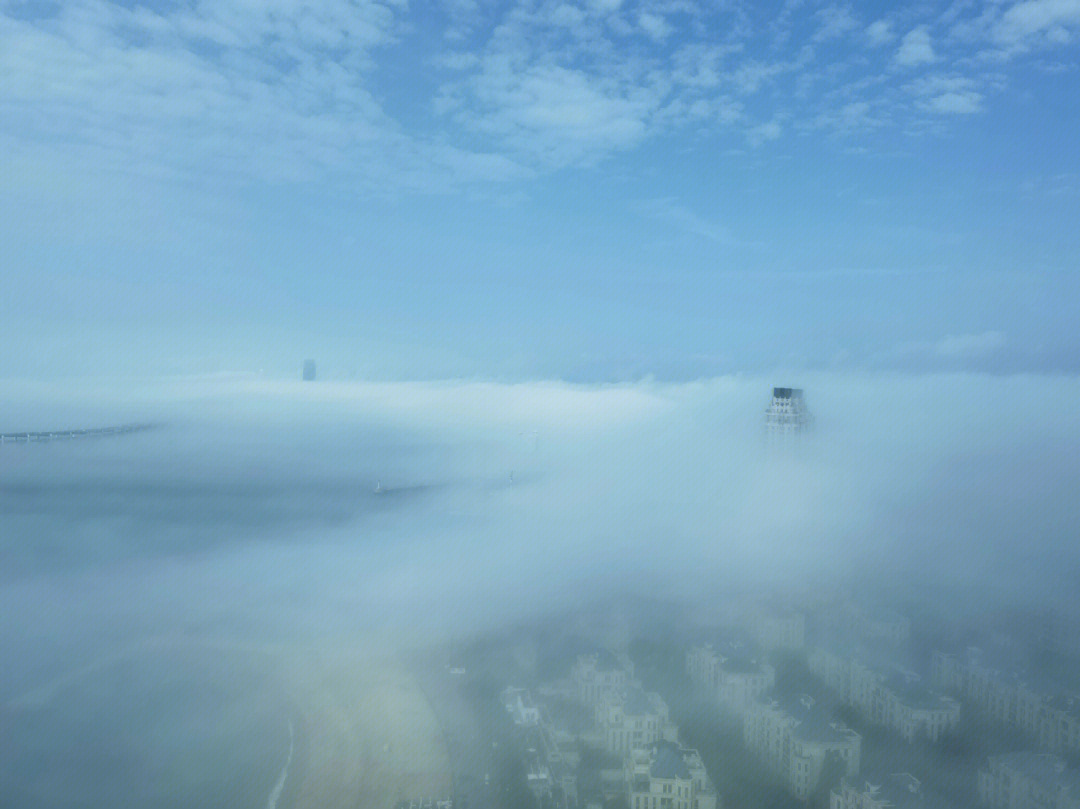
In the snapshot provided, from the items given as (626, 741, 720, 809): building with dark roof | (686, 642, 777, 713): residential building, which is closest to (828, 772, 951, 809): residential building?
(626, 741, 720, 809): building with dark roof

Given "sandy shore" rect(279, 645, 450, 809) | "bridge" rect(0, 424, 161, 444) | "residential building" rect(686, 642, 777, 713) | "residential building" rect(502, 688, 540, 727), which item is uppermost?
"bridge" rect(0, 424, 161, 444)

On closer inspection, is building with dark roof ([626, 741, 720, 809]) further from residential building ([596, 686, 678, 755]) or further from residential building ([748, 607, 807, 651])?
residential building ([748, 607, 807, 651])

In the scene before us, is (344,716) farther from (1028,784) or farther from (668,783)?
(1028,784)

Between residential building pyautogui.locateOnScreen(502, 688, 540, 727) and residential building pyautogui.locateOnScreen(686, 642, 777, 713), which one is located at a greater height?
residential building pyautogui.locateOnScreen(686, 642, 777, 713)

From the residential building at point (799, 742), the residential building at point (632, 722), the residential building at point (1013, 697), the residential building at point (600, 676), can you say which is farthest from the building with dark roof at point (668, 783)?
the residential building at point (1013, 697)

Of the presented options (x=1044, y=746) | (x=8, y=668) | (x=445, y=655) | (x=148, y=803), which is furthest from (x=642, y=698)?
(x=8, y=668)

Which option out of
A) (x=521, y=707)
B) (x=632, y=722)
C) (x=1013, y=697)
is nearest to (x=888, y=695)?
(x=1013, y=697)

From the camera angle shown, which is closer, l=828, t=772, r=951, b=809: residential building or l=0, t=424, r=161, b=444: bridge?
l=828, t=772, r=951, b=809: residential building

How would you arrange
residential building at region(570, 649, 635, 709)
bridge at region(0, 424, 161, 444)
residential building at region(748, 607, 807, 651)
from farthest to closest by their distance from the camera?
1. bridge at region(0, 424, 161, 444)
2. residential building at region(748, 607, 807, 651)
3. residential building at region(570, 649, 635, 709)
